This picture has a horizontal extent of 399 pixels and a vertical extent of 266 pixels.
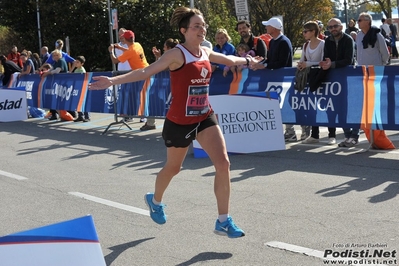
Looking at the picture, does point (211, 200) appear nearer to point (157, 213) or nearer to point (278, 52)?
point (157, 213)

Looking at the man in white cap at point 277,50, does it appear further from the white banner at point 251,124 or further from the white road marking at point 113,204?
the white road marking at point 113,204

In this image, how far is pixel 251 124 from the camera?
11297 mm

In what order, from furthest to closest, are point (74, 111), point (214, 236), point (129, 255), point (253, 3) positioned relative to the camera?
point (253, 3)
point (74, 111)
point (214, 236)
point (129, 255)

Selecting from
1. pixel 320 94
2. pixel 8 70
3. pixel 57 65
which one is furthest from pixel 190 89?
pixel 8 70

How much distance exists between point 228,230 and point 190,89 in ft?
4.04

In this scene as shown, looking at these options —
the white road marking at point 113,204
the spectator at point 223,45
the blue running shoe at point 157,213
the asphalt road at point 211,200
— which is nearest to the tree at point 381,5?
the spectator at point 223,45

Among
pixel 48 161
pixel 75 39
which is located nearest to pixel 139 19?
pixel 75 39

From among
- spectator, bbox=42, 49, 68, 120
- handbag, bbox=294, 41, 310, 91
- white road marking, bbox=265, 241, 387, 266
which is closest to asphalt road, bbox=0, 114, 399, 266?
white road marking, bbox=265, 241, 387, 266

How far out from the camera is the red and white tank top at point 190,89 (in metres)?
6.34

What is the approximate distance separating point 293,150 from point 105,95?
6.18 m

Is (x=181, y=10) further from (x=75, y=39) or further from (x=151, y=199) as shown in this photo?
(x=75, y=39)

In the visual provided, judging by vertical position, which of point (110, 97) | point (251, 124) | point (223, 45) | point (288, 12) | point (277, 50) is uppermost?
point (288, 12)

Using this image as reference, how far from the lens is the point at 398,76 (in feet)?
33.6

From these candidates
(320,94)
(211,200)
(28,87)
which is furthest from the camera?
(28,87)
